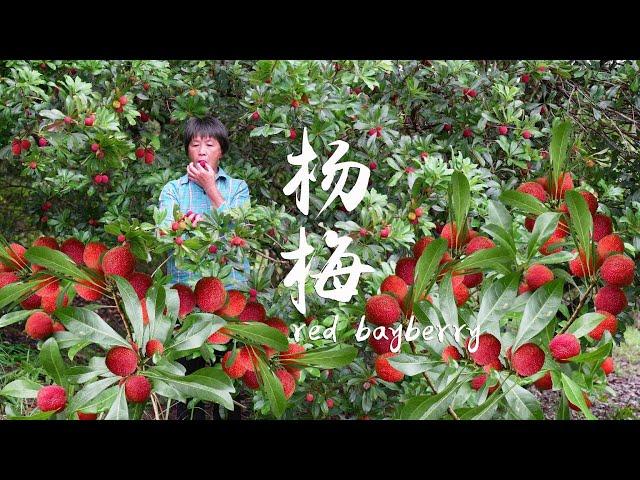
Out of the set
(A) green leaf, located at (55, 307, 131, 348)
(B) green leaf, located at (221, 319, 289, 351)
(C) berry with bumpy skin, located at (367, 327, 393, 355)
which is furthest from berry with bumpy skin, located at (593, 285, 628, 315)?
(A) green leaf, located at (55, 307, 131, 348)

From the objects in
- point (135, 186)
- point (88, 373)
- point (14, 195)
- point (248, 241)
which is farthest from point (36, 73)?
point (14, 195)

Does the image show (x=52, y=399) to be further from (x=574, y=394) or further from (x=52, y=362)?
(x=574, y=394)

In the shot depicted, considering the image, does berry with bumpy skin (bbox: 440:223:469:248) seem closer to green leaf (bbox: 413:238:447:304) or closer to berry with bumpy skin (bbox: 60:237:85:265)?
green leaf (bbox: 413:238:447:304)

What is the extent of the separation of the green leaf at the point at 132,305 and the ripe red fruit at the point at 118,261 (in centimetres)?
4

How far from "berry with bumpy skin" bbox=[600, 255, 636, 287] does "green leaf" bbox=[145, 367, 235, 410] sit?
61 centimetres

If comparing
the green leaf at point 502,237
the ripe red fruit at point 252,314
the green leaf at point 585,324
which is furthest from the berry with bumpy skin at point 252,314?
the green leaf at point 585,324

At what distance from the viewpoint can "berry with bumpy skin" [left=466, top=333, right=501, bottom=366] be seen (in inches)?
40.9

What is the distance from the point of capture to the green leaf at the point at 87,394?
1.01m

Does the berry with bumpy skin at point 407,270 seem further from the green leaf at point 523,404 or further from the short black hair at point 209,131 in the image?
the short black hair at point 209,131

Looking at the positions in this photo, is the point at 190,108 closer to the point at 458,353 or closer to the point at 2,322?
the point at 2,322

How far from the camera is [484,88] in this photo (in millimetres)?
1874

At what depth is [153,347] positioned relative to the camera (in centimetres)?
103

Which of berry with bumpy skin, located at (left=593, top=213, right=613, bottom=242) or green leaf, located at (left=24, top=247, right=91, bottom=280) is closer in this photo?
green leaf, located at (left=24, top=247, right=91, bottom=280)

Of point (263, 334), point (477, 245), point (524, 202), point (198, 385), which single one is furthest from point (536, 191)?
point (198, 385)
